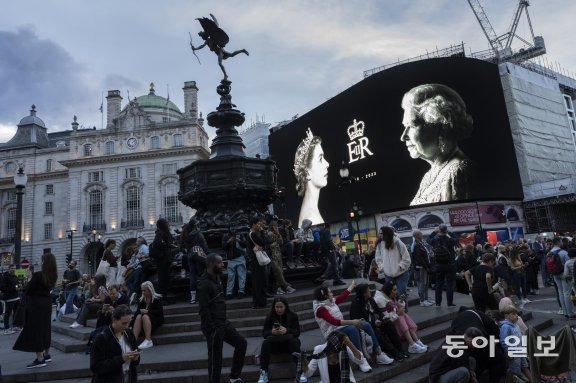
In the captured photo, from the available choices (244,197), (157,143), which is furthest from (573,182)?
(157,143)

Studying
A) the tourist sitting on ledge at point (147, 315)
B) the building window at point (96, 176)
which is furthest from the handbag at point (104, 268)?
the building window at point (96, 176)

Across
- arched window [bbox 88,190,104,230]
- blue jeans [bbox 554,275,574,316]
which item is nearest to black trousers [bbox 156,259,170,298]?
blue jeans [bbox 554,275,574,316]

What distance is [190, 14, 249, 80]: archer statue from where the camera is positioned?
1186 centimetres

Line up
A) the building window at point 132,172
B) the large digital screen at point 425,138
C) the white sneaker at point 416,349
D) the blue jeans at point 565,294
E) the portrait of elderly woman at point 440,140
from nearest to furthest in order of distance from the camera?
the white sneaker at point 416,349
the blue jeans at point 565,294
the large digital screen at point 425,138
the portrait of elderly woman at point 440,140
the building window at point 132,172

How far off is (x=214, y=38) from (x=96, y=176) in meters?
47.9

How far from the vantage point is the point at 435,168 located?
3503 centimetres

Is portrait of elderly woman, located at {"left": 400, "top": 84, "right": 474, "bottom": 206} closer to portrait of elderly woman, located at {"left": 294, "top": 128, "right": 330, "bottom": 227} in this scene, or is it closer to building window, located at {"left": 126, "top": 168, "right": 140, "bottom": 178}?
portrait of elderly woman, located at {"left": 294, "top": 128, "right": 330, "bottom": 227}

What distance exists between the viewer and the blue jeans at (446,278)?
974 centimetres

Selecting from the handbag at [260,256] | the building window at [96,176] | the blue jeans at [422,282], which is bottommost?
the blue jeans at [422,282]

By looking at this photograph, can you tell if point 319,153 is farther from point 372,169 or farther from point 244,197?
point 244,197

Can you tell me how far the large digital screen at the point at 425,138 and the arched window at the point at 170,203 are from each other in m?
19.4

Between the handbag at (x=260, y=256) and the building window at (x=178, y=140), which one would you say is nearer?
the handbag at (x=260, y=256)

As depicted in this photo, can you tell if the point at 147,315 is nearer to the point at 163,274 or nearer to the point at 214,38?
the point at 163,274

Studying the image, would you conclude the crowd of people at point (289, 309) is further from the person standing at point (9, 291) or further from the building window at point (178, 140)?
the building window at point (178, 140)
